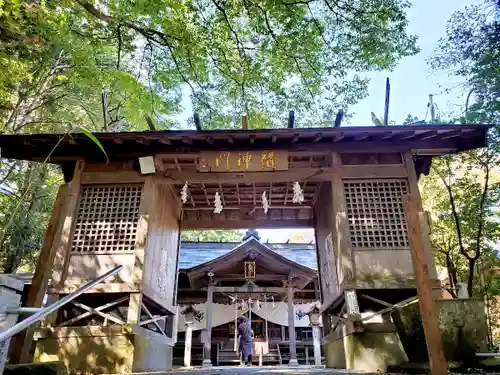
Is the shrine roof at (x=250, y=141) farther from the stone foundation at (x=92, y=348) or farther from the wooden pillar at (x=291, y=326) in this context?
the wooden pillar at (x=291, y=326)

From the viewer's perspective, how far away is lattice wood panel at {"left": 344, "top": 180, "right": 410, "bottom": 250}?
7.19 m

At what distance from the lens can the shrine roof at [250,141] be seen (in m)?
7.14

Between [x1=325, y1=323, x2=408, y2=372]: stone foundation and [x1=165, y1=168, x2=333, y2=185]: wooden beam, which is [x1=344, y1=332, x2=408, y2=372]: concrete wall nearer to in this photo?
[x1=325, y1=323, x2=408, y2=372]: stone foundation

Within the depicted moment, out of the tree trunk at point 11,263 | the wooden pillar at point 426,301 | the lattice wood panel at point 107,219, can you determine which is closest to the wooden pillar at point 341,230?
the wooden pillar at point 426,301

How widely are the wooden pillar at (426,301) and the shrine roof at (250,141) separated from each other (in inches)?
141

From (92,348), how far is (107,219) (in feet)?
8.27

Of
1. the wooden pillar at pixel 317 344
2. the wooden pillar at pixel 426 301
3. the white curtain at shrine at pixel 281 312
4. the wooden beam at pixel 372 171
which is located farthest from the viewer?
the white curtain at shrine at pixel 281 312

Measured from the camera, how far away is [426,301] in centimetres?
358

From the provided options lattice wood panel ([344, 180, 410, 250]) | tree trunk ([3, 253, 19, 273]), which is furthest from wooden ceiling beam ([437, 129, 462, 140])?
tree trunk ([3, 253, 19, 273])

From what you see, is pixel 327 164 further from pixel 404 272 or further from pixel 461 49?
pixel 461 49

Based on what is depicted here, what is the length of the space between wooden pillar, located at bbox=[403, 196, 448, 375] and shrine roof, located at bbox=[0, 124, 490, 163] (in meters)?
3.58

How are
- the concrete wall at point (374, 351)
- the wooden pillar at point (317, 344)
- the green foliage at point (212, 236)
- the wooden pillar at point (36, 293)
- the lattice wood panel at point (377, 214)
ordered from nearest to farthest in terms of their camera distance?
the wooden pillar at point (36, 293) < the concrete wall at point (374, 351) < the lattice wood panel at point (377, 214) < the wooden pillar at point (317, 344) < the green foliage at point (212, 236)

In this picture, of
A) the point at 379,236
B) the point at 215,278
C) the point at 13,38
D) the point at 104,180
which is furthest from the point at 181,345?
the point at 13,38

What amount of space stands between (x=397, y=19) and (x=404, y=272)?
5.95 meters
